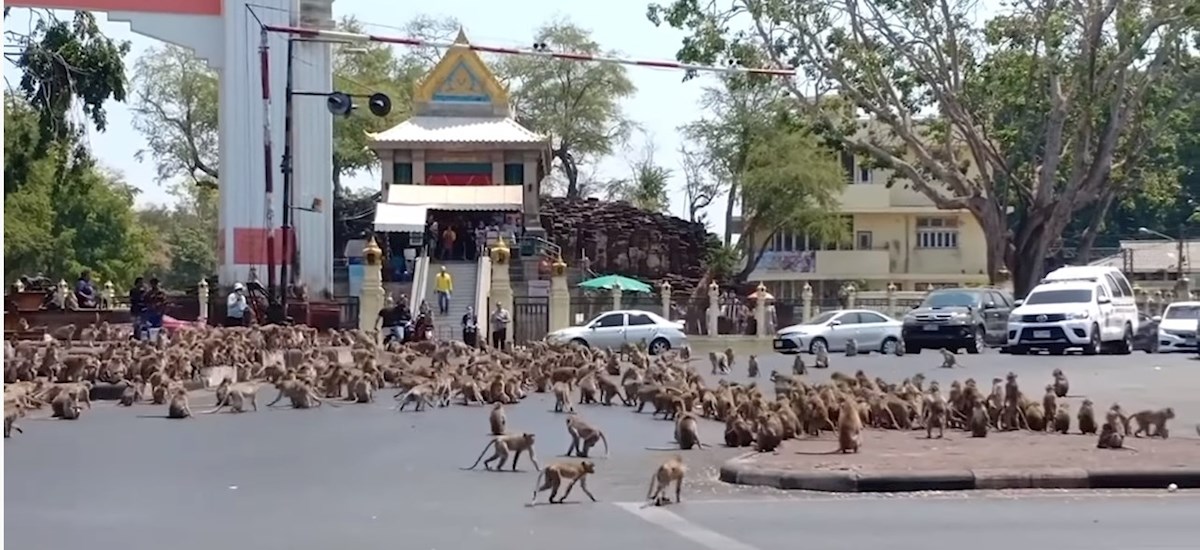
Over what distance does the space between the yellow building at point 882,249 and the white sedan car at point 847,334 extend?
3027cm

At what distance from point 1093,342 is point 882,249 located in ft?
117

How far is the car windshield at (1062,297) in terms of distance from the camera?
3428 cm

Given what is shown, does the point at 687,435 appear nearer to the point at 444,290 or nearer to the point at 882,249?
the point at 444,290

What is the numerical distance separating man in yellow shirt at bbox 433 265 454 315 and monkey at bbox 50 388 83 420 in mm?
23224

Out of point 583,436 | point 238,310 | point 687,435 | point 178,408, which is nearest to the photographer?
point 583,436

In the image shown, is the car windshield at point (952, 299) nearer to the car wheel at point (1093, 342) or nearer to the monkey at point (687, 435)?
the car wheel at point (1093, 342)

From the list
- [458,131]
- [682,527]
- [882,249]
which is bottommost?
[682,527]

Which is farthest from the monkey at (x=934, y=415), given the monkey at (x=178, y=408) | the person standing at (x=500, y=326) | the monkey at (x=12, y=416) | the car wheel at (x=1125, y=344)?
the person standing at (x=500, y=326)

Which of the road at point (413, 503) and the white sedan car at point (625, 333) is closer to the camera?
the road at point (413, 503)

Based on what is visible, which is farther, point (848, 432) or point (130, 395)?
point (130, 395)

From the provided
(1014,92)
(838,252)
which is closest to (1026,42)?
(1014,92)

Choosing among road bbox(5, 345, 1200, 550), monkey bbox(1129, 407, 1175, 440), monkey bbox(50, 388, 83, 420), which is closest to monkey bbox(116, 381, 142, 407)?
monkey bbox(50, 388, 83, 420)

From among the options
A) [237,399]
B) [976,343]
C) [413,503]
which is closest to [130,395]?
[237,399]

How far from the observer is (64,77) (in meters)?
33.0
